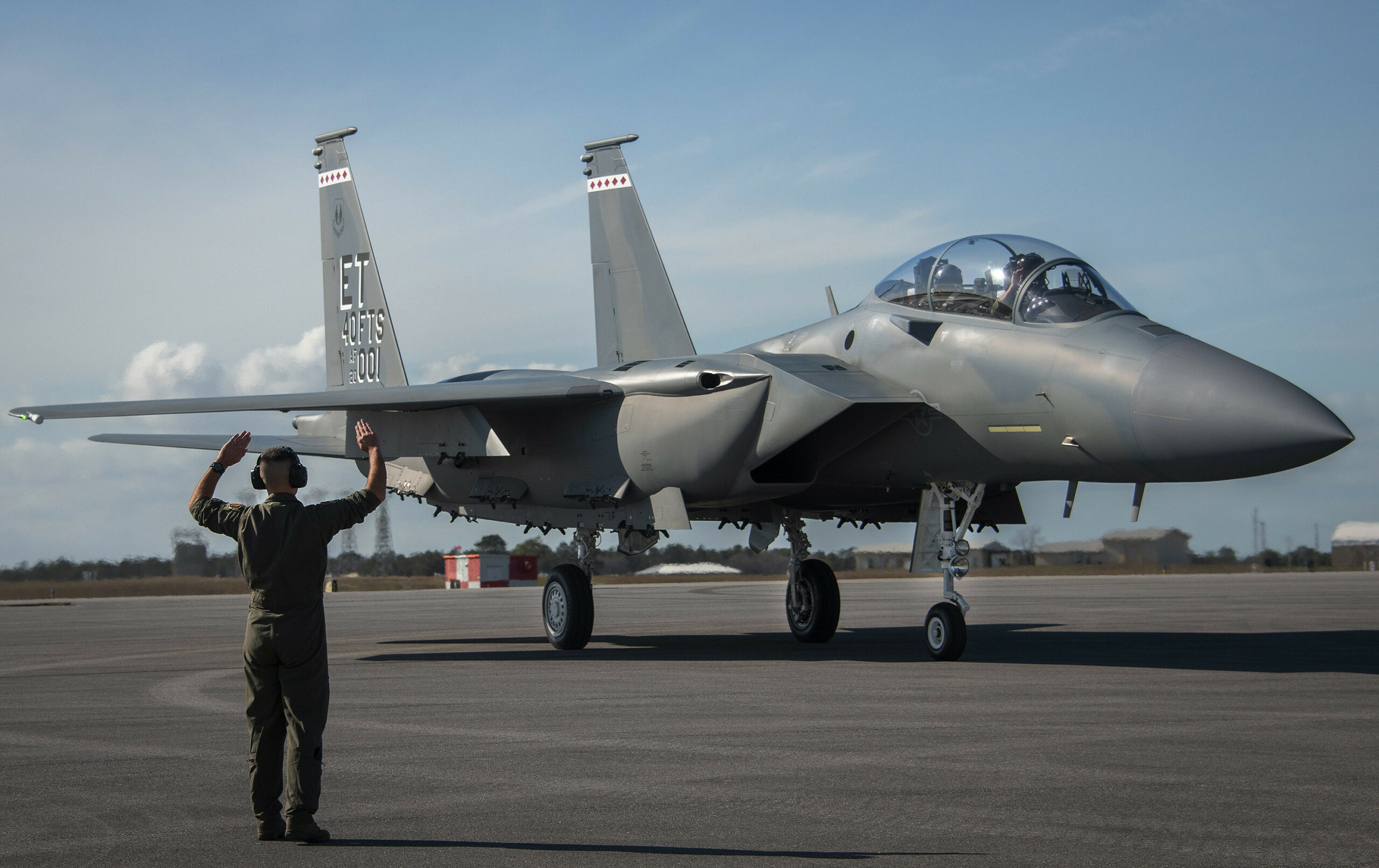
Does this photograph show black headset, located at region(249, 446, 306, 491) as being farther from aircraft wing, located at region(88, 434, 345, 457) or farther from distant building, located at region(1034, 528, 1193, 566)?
distant building, located at region(1034, 528, 1193, 566)

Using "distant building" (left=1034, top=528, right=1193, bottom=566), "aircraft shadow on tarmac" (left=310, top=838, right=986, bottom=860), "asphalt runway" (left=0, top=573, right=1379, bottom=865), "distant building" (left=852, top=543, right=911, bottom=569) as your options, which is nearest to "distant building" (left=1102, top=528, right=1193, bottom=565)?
"distant building" (left=1034, top=528, right=1193, bottom=566)

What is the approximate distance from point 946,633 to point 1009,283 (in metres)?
3.09

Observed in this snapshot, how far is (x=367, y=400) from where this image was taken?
12.7m

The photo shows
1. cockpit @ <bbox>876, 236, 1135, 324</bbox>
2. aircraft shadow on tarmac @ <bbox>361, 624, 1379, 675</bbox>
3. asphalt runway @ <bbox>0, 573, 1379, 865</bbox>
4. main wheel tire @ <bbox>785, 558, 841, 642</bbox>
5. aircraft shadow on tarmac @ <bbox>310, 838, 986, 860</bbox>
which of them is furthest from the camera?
main wheel tire @ <bbox>785, 558, 841, 642</bbox>

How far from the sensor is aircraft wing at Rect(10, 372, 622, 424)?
12586 millimetres

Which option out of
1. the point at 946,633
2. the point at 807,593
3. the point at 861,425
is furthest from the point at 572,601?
the point at 946,633

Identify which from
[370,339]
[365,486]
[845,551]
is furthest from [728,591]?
[365,486]

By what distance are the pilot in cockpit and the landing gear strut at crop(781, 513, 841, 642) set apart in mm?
4488

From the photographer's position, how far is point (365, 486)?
16.7ft

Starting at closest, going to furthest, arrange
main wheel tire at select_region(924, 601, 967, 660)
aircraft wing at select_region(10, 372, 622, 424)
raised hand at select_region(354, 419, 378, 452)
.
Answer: raised hand at select_region(354, 419, 378, 452)
main wheel tire at select_region(924, 601, 967, 660)
aircraft wing at select_region(10, 372, 622, 424)

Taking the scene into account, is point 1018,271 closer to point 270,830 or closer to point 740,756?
point 740,756

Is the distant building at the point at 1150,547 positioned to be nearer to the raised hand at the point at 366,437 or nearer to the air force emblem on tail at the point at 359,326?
the air force emblem on tail at the point at 359,326

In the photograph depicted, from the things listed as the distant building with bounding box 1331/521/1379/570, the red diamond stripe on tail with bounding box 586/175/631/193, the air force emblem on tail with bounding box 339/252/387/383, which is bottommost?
the distant building with bounding box 1331/521/1379/570

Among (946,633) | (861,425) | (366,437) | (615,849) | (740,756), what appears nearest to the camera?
(615,849)
